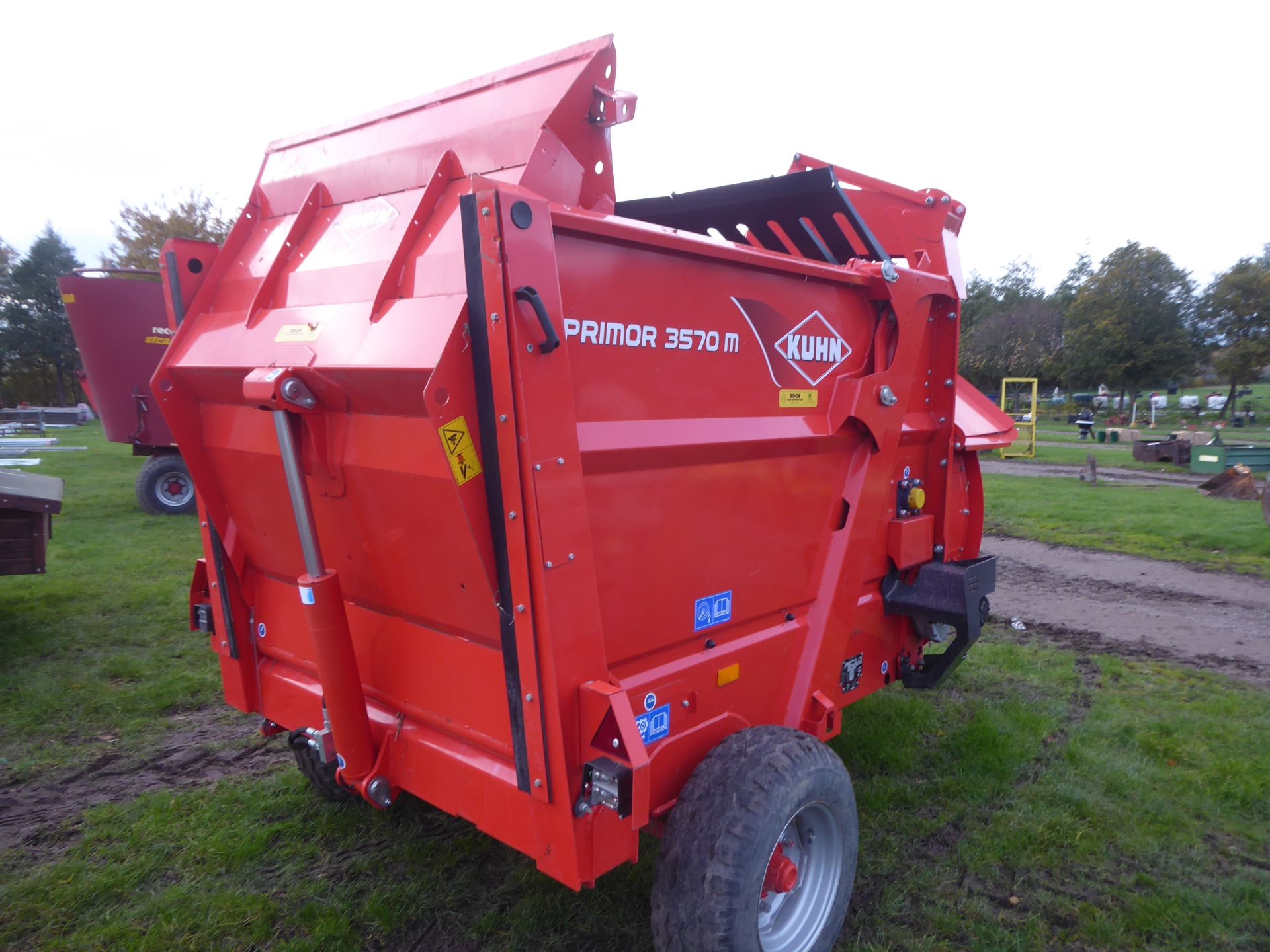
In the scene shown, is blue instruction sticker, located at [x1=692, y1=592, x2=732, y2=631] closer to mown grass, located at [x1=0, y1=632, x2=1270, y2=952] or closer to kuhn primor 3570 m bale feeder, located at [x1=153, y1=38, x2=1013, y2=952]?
kuhn primor 3570 m bale feeder, located at [x1=153, y1=38, x2=1013, y2=952]

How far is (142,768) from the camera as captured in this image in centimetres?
410

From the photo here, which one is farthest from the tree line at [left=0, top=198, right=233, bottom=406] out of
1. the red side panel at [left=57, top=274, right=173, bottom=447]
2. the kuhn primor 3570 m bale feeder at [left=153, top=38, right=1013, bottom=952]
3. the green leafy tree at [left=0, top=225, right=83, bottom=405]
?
the kuhn primor 3570 m bale feeder at [left=153, top=38, right=1013, bottom=952]

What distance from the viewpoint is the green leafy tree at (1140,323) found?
92.8 feet

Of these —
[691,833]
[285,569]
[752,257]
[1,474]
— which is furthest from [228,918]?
[1,474]

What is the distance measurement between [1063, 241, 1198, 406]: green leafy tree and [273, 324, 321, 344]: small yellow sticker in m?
32.5

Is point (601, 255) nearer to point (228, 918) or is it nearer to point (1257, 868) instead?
point (228, 918)

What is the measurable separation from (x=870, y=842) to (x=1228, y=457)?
15.5 metres

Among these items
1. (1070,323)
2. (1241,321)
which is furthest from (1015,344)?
(1241,321)

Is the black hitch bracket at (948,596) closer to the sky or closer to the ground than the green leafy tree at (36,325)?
closer to the ground

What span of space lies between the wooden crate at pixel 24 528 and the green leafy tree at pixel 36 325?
121ft

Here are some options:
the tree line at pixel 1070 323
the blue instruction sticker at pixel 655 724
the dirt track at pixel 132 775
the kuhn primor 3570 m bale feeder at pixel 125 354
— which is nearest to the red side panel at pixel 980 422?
the blue instruction sticker at pixel 655 724

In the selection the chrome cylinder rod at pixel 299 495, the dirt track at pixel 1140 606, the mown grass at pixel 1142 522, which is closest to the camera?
the chrome cylinder rod at pixel 299 495

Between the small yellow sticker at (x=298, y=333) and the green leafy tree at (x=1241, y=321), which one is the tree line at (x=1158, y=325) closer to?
the green leafy tree at (x=1241, y=321)

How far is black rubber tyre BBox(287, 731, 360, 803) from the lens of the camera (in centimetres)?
346
